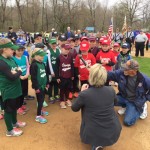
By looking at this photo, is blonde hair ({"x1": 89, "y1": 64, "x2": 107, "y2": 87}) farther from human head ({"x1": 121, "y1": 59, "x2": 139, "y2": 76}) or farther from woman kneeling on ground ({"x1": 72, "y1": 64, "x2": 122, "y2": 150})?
human head ({"x1": 121, "y1": 59, "x2": 139, "y2": 76})

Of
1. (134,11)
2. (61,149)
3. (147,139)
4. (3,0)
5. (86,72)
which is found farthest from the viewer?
(3,0)

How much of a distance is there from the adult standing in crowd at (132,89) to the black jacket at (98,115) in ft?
3.81

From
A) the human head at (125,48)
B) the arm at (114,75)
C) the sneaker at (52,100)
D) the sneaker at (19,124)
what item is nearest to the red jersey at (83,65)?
the arm at (114,75)

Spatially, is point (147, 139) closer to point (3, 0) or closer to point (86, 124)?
point (86, 124)

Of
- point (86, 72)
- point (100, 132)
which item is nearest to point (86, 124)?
point (100, 132)

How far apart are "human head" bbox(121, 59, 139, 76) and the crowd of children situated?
83 cm

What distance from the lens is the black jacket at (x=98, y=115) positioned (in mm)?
3113

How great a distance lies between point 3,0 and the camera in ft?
129

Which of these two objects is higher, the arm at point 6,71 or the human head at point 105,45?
the human head at point 105,45

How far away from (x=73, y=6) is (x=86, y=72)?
38612mm

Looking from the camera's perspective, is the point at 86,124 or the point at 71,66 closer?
the point at 86,124

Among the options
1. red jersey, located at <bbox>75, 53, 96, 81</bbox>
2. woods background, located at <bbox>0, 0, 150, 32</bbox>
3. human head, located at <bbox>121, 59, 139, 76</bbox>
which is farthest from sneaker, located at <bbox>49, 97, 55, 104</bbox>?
woods background, located at <bbox>0, 0, 150, 32</bbox>

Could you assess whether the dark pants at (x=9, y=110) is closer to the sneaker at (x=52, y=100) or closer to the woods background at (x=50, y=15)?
the sneaker at (x=52, y=100)

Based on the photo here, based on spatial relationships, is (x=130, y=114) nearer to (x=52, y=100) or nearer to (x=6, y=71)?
(x=52, y=100)
